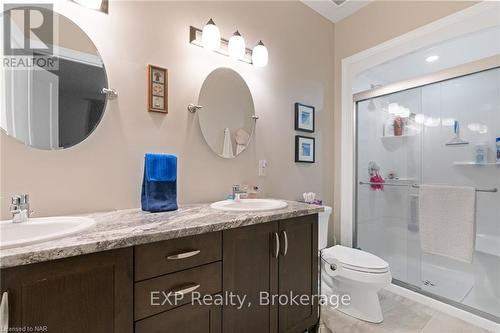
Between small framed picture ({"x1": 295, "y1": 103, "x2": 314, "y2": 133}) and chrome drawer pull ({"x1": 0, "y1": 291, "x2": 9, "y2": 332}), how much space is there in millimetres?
1927

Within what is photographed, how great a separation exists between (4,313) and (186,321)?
56cm

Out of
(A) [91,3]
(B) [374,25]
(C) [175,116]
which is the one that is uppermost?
(B) [374,25]

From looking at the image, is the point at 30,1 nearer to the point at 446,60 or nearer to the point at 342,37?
the point at 342,37

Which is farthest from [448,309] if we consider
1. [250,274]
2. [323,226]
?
[250,274]

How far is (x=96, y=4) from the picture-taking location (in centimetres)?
118

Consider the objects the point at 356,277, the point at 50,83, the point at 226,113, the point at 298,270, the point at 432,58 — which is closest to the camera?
the point at 50,83

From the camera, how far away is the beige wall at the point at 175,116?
1.12m

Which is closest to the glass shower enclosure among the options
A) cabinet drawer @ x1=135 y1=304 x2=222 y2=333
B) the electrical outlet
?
the electrical outlet

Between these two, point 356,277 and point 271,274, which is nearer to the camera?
point 271,274

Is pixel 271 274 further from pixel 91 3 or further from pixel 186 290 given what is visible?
pixel 91 3

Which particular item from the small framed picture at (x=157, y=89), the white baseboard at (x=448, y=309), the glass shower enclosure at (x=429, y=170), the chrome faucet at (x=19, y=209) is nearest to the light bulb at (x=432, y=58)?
the glass shower enclosure at (x=429, y=170)

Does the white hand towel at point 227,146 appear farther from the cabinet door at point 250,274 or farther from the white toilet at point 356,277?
the white toilet at point 356,277

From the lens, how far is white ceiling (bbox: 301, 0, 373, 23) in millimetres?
2156

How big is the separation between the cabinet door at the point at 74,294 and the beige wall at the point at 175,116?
0.54m
